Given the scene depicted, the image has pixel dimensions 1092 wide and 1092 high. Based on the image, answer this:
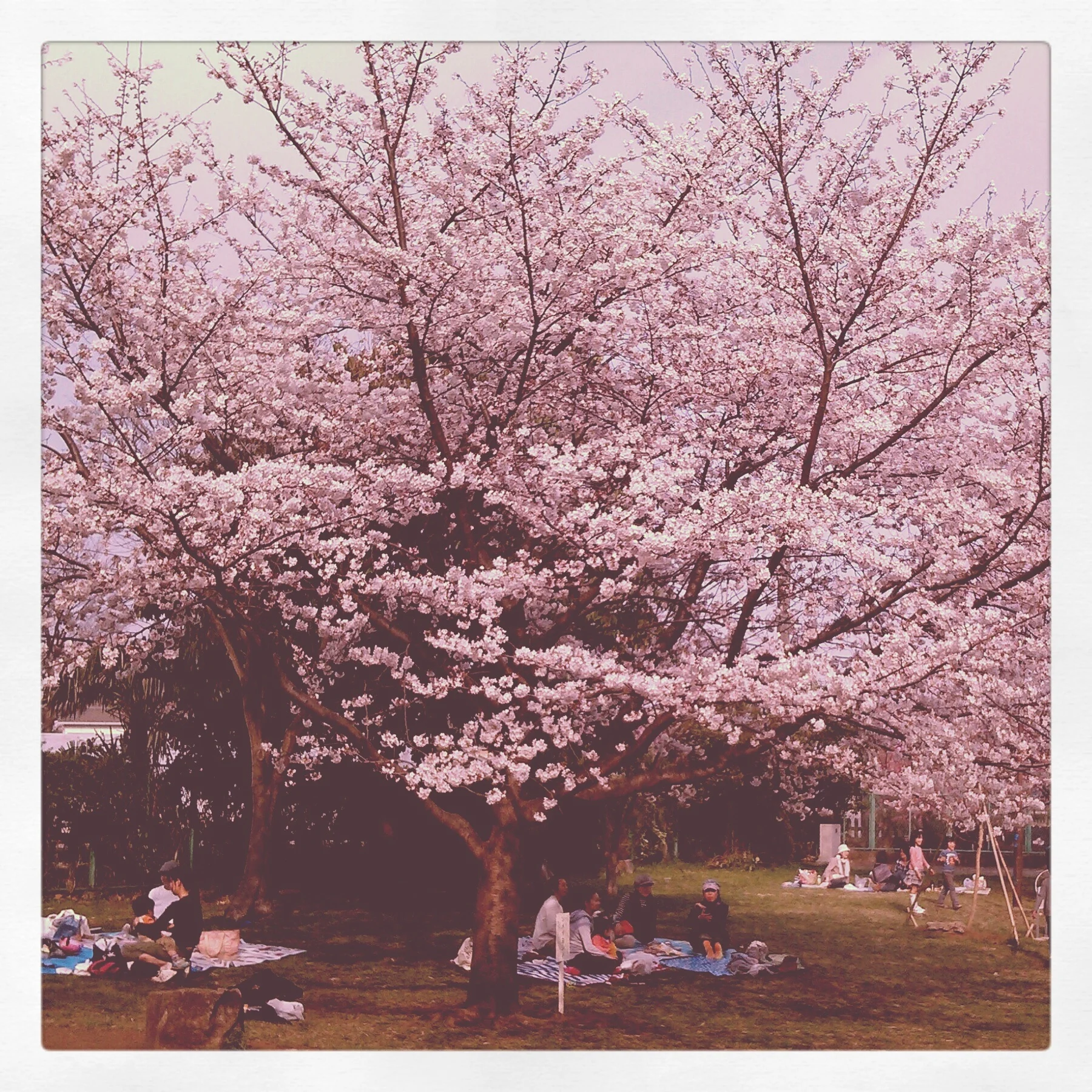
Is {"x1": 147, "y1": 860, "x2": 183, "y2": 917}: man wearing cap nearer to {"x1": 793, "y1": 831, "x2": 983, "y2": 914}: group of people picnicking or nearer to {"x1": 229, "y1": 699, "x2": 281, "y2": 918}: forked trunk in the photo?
{"x1": 229, "y1": 699, "x2": 281, "y2": 918}: forked trunk

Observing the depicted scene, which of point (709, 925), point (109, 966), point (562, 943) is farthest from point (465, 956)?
point (109, 966)

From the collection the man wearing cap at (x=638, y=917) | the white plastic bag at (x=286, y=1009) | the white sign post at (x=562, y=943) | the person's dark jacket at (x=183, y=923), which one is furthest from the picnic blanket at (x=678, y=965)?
the person's dark jacket at (x=183, y=923)

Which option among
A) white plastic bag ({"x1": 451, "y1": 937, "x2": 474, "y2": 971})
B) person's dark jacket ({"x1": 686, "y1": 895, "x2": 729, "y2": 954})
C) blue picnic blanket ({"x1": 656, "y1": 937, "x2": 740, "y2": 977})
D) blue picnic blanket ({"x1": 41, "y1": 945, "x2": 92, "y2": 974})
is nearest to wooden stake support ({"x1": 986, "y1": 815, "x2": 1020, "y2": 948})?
person's dark jacket ({"x1": 686, "y1": 895, "x2": 729, "y2": 954})

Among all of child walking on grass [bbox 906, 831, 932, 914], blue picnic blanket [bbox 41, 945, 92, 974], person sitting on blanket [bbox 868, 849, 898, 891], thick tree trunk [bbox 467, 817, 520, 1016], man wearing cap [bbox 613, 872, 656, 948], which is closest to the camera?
blue picnic blanket [bbox 41, 945, 92, 974]

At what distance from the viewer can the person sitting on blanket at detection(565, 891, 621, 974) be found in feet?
27.7

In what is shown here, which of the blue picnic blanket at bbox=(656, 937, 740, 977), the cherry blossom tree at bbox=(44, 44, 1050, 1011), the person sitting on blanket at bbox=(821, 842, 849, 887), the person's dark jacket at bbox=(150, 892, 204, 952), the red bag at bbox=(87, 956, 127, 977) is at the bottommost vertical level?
the person sitting on blanket at bbox=(821, 842, 849, 887)

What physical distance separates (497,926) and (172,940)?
2.04 metres

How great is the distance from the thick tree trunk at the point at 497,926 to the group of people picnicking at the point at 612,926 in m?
0.50

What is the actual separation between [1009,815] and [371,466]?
464 centimetres

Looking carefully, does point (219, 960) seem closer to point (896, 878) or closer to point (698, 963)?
point (698, 963)

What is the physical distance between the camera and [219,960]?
8.29 m

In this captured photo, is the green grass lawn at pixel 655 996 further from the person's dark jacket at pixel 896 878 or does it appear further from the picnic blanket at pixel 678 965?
the person's dark jacket at pixel 896 878

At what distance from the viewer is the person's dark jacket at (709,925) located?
9.19 metres
